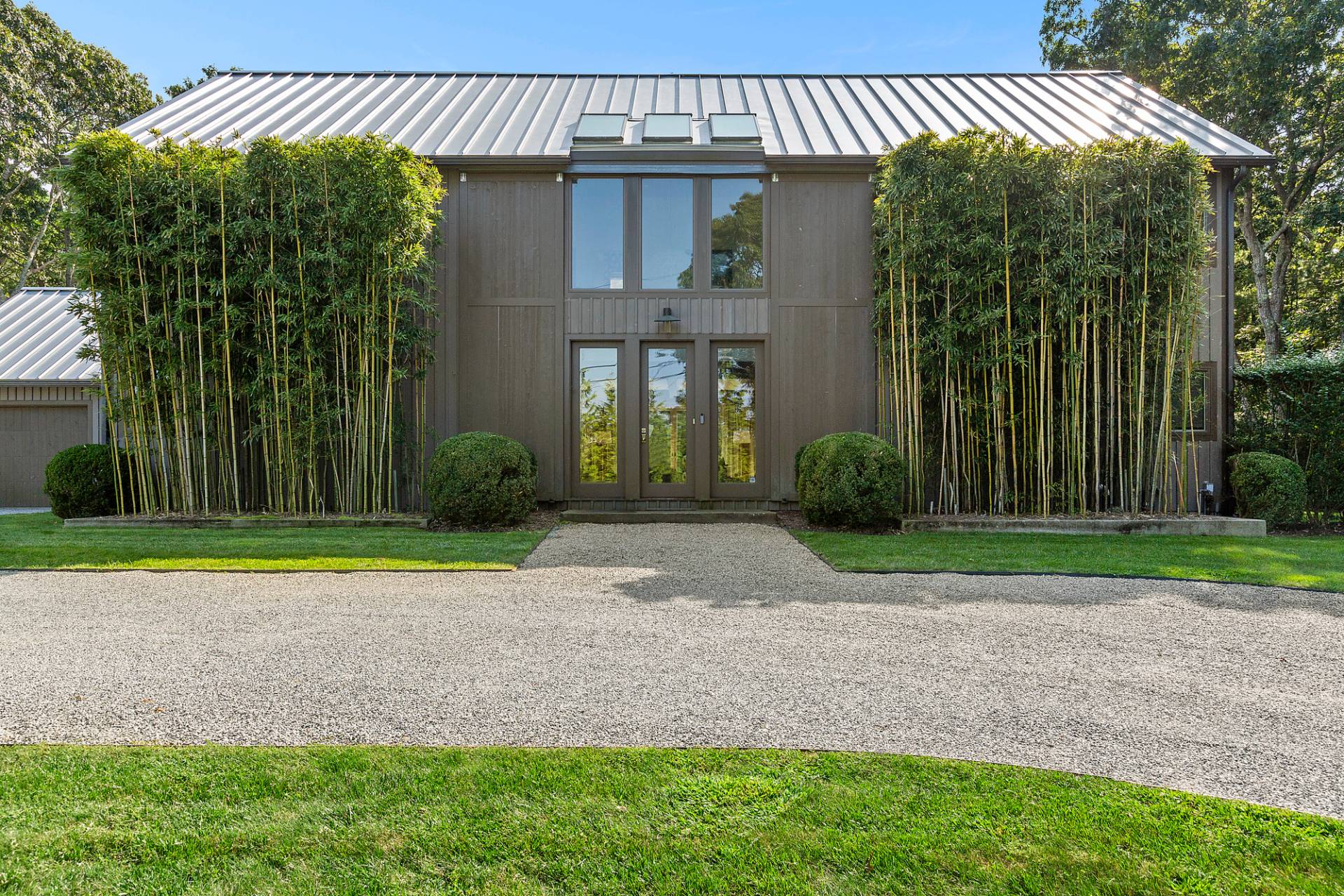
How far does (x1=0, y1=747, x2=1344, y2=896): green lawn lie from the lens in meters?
1.32

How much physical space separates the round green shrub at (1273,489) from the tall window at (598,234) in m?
6.41

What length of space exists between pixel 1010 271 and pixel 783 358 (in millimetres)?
2312

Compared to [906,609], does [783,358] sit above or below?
above

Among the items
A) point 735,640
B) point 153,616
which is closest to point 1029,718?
point 735,640

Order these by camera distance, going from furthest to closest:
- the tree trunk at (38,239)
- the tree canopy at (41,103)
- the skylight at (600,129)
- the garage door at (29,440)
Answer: the tree trunk at (38,239) → the tree canopy at (41,103) → the garage door at (29,440) → the skylight at (600,129)

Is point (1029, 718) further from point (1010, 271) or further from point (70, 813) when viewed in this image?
point (1010, 271)

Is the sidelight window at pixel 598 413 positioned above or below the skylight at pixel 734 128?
below

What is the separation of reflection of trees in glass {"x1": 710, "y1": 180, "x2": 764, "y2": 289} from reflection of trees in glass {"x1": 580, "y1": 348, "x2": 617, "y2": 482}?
1.48 meters

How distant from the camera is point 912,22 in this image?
1209 cm

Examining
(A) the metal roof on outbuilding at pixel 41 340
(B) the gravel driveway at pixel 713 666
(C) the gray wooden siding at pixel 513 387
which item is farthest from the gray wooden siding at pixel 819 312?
(A) the metal roof on outbuilding at pixel 41 340

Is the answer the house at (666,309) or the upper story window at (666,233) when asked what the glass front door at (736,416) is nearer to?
the house at (666,309)

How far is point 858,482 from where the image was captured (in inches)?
240

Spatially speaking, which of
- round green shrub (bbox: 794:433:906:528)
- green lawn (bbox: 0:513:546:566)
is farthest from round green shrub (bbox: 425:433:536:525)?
round green shrub (bbox: 794:433:906:528)

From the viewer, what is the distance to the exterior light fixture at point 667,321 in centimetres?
751
